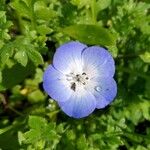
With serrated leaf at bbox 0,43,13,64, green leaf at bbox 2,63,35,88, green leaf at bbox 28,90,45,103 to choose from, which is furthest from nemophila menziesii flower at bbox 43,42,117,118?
→ green leaf at bbox 28,90,45,103

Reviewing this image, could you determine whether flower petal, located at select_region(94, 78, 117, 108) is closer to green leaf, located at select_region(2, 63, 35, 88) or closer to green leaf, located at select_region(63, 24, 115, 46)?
green leaf, located at select_region(63, 24, 115, 46)

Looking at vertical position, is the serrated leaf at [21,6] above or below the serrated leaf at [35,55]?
above

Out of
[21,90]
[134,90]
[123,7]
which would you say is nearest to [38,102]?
[21,90]

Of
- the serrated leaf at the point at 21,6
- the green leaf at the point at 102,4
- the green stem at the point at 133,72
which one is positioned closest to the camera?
the serrated leaf at the point at 21,6

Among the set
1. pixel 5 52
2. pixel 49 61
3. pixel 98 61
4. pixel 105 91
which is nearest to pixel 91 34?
pixel 98 61

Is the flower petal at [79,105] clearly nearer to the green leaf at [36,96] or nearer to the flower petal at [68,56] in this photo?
the flower petal at [68,56]

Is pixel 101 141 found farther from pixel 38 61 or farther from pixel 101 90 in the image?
pixel 38 61

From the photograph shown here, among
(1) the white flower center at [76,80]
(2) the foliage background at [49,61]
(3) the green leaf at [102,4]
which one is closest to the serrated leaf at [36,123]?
(2) the foliage background at [49,61]

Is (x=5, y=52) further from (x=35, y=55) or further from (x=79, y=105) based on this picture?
(x=79, y=105)
